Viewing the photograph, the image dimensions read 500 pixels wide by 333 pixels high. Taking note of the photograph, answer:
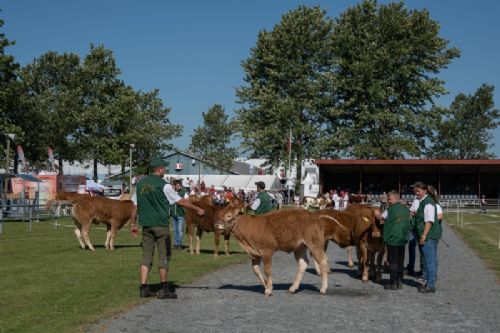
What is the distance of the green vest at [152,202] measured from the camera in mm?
11016

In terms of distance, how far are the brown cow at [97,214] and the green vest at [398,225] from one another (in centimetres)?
900

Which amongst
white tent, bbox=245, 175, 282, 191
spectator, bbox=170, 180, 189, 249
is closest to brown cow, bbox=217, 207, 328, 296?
spectator, bbox=170, 180, 189, 249

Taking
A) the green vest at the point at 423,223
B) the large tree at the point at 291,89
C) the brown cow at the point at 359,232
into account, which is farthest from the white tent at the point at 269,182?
the green vest at the point at 423,223

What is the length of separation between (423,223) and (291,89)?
51.0 meters

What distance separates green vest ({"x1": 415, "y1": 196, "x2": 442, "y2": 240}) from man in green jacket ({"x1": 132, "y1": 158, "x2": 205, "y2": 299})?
14.8ft

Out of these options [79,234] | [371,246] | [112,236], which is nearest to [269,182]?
[79,234]

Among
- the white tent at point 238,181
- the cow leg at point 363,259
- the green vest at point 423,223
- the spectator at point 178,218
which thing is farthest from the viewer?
Answer: the white tent at point 238,181

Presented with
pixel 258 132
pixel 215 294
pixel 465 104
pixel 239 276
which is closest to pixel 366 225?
pixel 239 276

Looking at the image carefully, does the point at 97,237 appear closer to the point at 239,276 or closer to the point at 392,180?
the point at 239,276

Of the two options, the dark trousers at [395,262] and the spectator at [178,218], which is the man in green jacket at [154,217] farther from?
the spectator at [178,218]

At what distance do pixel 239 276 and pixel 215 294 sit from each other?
272 cm

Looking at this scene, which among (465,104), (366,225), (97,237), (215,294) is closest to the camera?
(215,294)

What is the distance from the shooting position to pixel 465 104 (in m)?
90.5

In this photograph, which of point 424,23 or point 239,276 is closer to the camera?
point 239,276
